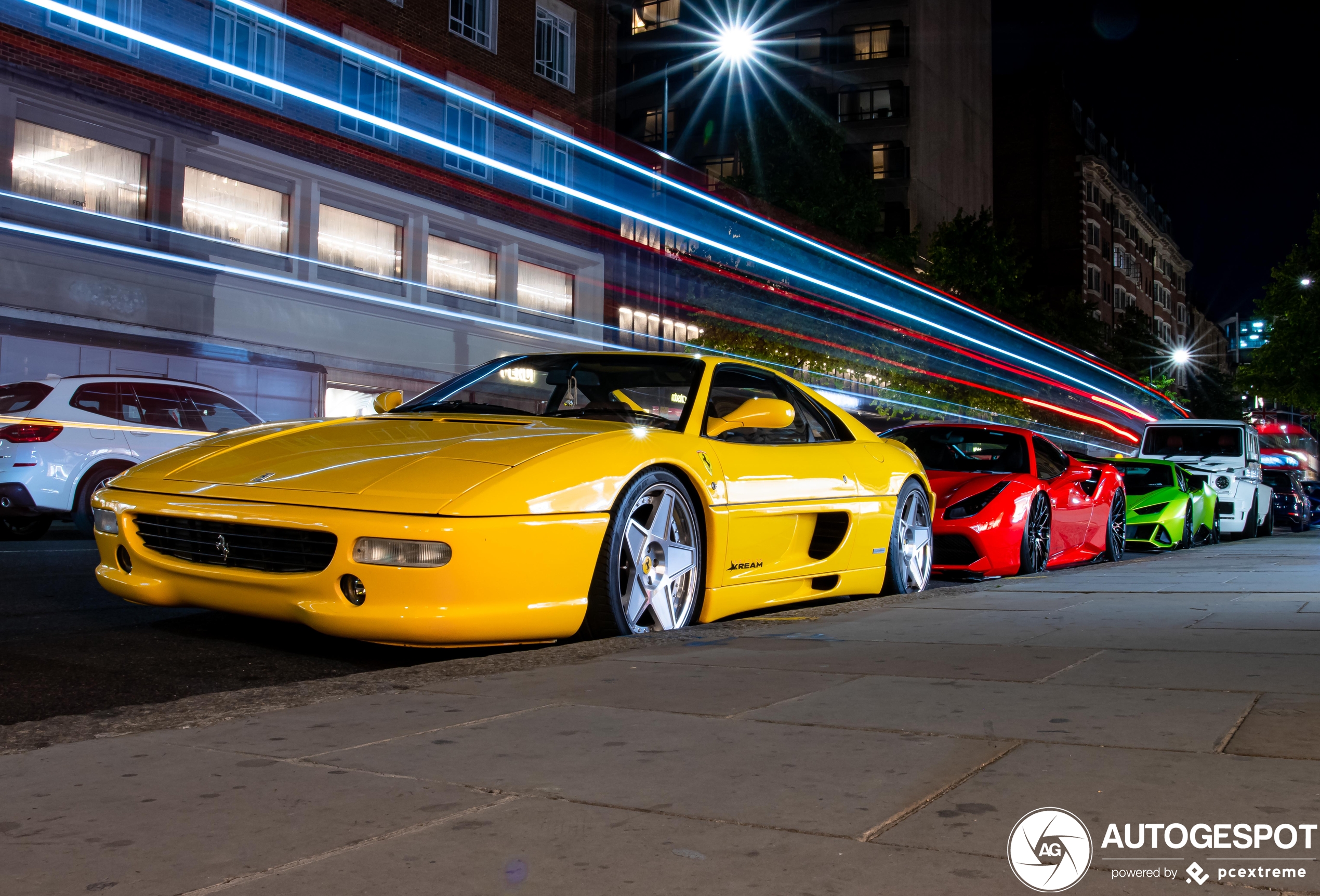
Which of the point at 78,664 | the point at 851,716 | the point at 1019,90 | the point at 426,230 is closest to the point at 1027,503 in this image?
the point at 851,716

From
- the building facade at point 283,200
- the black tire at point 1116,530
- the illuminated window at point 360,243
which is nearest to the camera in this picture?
the black tire at point 1116,530

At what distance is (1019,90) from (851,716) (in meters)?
81.2

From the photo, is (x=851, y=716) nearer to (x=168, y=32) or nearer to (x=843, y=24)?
(x=168, y=32)

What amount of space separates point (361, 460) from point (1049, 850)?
3.15m

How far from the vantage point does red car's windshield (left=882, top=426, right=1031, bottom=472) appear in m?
9.30

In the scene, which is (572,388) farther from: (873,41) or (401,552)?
(873,41)

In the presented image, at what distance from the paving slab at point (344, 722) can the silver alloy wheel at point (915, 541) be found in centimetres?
406

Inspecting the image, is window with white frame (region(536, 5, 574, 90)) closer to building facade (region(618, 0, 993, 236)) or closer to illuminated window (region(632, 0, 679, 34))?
building facade (region(618, 0, 993, 236))

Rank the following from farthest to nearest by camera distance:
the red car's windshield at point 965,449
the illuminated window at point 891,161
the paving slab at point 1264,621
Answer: the illuminated window at point 891,161, the red car's windshield at point 965,449, the paving slab at point 1264,621

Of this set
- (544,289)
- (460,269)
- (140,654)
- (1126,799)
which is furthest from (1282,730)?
(544,289)

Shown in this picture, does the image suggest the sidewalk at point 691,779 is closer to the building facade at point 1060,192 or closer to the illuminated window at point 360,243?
the illuminated window at point 360,243

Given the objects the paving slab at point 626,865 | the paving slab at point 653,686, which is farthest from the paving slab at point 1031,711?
the paving slab at point 626,865

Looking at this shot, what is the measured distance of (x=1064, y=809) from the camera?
2.11 metres

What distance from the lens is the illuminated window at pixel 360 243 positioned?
79.9 feet
